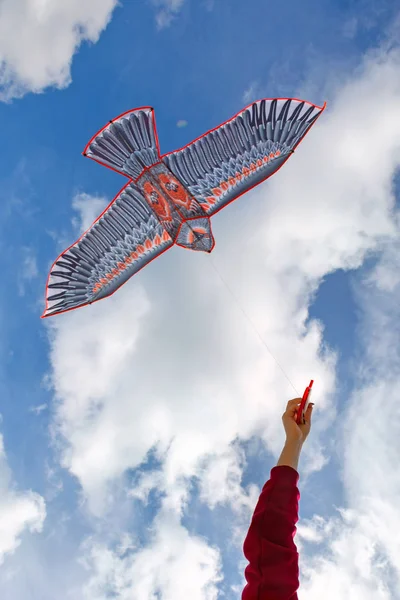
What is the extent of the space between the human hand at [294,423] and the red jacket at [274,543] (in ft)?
1.17

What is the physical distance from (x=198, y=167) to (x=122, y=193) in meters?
2.29

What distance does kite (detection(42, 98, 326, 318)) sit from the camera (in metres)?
12.3

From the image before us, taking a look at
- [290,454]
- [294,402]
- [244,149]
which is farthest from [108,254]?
[290,454]

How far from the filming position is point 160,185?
13211 mm

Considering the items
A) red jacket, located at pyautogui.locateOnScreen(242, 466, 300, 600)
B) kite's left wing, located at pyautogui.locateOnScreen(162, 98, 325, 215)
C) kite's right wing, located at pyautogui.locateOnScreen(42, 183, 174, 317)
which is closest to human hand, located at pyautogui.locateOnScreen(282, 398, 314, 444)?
red jacket, located at pyautogui.locateOnScreen(242, 466, 300, 600)

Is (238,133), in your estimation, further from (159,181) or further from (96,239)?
(96,239)

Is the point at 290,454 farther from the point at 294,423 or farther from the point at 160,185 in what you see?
the point at 160,185

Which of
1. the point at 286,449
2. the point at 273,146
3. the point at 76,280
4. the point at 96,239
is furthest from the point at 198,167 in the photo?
the point at 286,449

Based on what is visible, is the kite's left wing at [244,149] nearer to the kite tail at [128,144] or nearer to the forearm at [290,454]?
Result: the kite tail at [128,144]

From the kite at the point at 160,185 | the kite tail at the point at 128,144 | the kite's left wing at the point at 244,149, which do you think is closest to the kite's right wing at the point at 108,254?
the kite at the point at 160,185

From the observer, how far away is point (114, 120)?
38.5 ft

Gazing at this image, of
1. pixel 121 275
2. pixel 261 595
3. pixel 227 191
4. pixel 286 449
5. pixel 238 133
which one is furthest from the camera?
pixel 121 275

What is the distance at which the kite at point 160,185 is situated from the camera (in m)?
12.3

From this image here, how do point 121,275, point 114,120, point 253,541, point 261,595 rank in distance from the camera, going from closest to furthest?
point 261,595 → point 253,541 → point 114,120 → point 121,275
